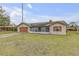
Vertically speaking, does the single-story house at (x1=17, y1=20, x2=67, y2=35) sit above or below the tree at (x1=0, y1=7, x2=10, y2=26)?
below

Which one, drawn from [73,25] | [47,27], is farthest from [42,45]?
[73,25]

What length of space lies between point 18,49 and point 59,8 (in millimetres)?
547

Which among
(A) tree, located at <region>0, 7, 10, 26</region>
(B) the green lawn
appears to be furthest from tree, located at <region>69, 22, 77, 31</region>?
(A) tree, located at <region>0, 7, 10, 26</region>

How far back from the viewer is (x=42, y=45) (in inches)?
119

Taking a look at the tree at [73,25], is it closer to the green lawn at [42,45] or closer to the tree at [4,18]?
the green lawn at [42,45]

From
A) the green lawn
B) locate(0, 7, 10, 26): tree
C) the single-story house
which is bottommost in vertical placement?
Answer: the green lawn

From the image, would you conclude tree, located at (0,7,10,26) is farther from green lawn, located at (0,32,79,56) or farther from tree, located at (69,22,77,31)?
tree, located at (69,22,77,31)

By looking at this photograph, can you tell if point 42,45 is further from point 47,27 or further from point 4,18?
point 4,18

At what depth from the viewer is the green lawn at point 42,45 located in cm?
302

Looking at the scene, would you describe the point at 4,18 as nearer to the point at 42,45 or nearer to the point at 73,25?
the point at 42,45

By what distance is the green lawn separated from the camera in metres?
3.02

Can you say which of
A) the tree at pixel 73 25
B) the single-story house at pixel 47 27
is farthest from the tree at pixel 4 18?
the tree at pixel 73 25

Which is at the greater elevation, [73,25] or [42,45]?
[73,25]

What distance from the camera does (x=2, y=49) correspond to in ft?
9.93
